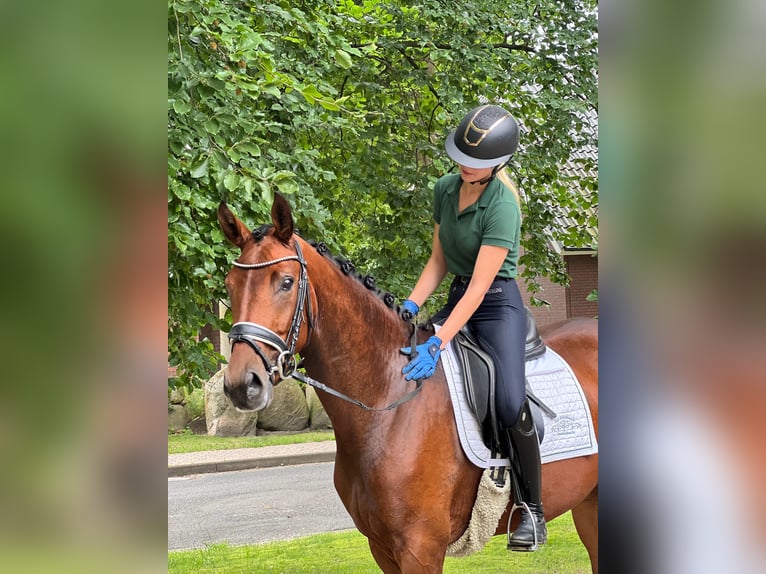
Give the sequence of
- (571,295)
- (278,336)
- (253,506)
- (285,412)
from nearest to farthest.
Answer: (278,336), (253,506), (285,412), (571,295)

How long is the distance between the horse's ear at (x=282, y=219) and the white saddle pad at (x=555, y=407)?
96 cm

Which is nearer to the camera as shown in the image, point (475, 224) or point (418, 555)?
point (418, 555)

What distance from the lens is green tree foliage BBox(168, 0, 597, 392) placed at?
15.5ft

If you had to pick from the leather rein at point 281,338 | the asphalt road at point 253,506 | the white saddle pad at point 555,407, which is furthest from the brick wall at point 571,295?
the leather rein at point 281,338

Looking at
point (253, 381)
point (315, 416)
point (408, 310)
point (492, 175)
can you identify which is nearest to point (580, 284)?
point (315, 416)

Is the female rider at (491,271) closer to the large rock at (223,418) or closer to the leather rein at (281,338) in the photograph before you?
the leather rein at (281,338)

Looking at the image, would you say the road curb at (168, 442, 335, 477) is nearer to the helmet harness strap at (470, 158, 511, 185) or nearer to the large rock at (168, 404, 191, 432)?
the large rock at (168, 404, 191, 432)

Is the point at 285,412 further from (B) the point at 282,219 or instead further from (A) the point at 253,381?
(A) the point at 253,381

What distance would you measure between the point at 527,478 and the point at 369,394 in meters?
0.86

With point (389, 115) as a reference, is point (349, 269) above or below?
below

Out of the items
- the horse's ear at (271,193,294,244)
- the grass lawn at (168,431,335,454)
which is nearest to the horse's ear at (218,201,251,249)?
the horse's ear at (271,193,294,244)

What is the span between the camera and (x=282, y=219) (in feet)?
10.0
